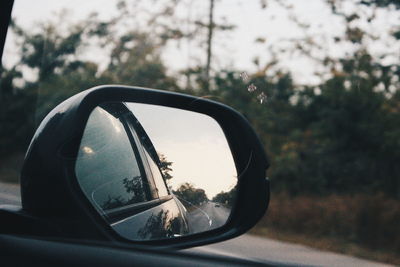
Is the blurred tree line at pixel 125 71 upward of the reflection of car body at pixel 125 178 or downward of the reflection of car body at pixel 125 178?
upward

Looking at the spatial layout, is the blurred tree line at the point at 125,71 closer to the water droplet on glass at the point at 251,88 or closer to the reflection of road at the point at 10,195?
the water droplet on glass at the point at 251,88

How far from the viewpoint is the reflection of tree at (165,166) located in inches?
53.8

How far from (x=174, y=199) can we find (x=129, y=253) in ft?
0.79

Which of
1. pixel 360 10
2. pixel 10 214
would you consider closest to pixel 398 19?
pixel 360 10

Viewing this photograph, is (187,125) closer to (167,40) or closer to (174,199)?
(174,199)

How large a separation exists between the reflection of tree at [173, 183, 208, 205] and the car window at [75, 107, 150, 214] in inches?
3.3

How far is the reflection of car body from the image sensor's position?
1.21 meters

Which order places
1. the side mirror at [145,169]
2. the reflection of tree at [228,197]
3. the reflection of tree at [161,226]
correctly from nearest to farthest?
1. the side mirror at [145,169]
2. the reflection of tree at [161,226]
3. the reflection of tree at [228,197]

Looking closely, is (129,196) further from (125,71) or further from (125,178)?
(125,71)

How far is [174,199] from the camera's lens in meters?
1.38

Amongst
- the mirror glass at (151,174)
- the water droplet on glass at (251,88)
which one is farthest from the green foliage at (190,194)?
the water droplet on glass at (251,88)

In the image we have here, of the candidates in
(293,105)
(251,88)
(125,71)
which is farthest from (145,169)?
(293,105)

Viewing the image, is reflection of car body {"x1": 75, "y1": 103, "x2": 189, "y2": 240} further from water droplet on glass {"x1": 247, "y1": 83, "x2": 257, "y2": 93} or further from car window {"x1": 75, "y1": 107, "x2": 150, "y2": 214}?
water droplet on glass {"x1": 247, "y1": 83, "x2": 257, "y2": 93}

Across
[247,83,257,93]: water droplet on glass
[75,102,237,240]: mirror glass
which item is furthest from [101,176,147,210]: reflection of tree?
[247,83,257,93]: water droplet on glass
